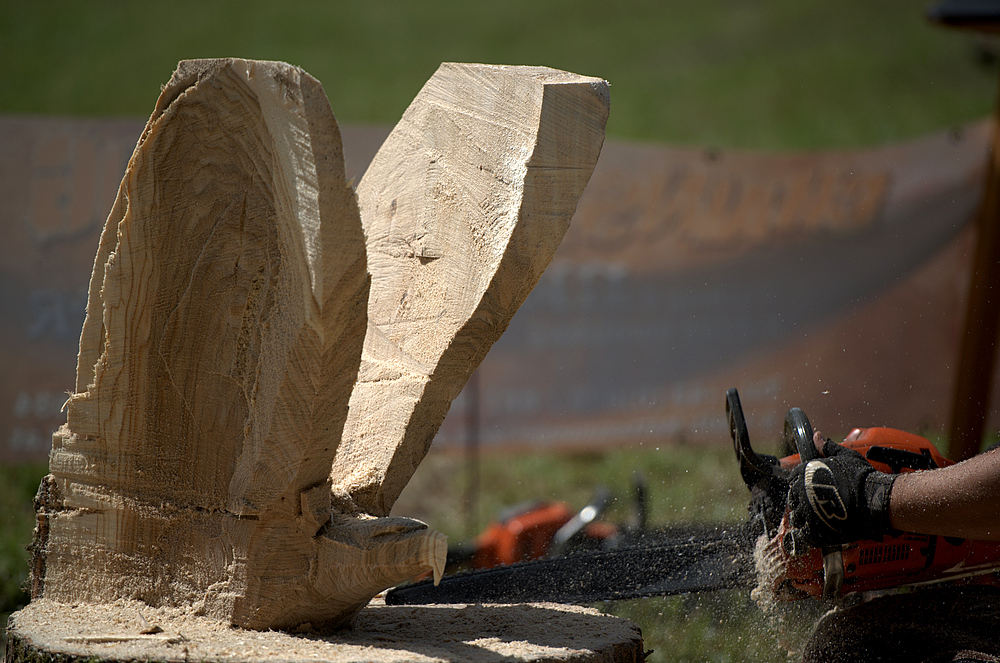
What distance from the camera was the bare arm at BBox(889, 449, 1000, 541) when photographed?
158 centimetres

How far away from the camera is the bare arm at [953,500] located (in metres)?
1.58

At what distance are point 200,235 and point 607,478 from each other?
15.0ft

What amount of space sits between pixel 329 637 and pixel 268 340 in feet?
2.16

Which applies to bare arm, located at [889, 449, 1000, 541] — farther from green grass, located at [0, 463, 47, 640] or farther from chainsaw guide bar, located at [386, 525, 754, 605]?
green grass, located at [0, 463, 47, 640]

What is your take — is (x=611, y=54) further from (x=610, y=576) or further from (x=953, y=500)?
(x=953, y=500)

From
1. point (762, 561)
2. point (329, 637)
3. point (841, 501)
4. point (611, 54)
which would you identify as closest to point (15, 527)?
point (329, 637)

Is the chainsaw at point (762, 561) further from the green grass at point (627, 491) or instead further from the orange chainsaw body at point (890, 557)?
the green grass at point (627, 491)

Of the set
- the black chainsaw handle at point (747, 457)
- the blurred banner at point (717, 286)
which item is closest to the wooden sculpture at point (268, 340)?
the black chainsaw handle at point (747, 457)

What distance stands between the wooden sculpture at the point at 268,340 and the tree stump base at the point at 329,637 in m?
0.06

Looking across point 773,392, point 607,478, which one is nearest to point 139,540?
point 607,478

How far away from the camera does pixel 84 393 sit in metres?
1.79

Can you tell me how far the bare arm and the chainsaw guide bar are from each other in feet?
1.77

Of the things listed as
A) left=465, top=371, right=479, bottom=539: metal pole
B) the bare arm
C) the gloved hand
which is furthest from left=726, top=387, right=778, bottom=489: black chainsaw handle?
left=465, top=371, right=479, bottom=539: metal pole

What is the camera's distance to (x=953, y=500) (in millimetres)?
1624
